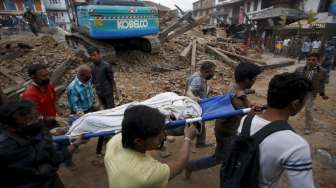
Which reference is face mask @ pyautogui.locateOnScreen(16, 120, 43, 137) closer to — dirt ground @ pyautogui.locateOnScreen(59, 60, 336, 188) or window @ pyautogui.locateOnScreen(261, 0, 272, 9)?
dirt ground @ pyautogui.locateOnScreen(59, 60, 336, 188)

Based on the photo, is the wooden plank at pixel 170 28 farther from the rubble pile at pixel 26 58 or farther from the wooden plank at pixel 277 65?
the wooden plank at pixel 277 65

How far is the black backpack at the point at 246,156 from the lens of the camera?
136cm

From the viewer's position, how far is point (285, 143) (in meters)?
1.27

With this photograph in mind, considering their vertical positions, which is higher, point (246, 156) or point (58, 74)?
point (246, 156)

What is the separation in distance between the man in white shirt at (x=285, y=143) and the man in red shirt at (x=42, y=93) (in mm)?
2734

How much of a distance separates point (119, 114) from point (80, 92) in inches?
44.2

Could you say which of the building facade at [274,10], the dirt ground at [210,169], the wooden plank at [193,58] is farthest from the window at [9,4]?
the dirt ground at [210,169]

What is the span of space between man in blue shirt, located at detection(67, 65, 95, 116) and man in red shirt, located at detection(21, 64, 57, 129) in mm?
280

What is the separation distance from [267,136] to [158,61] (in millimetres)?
9045

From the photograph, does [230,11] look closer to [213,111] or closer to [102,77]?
[102,77]

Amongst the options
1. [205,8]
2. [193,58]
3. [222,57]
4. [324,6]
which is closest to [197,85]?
[193,58]

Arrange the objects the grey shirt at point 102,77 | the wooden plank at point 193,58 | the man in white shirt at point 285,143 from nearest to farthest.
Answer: the man in white shirt at point 285,143, the grey shirt at point 102,77, the wooden plank at point 193,58

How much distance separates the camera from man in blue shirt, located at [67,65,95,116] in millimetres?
3447

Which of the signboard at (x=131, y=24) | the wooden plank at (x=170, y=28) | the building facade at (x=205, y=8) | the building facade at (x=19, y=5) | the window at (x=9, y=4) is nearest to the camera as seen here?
the signboard at (x=131, y=24)
